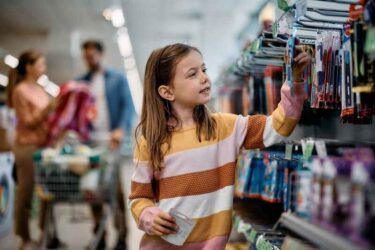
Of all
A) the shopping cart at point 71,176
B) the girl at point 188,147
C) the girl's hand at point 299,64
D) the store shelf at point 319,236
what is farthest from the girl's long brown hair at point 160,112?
the shopping cart at point 71,176

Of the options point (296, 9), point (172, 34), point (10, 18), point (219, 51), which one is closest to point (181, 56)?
point (296, 9)

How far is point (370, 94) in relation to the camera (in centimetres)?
140

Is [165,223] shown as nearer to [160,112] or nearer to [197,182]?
[197,182]

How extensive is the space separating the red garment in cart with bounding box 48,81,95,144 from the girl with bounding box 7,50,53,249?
0.08 meters

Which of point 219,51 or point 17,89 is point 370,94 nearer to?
point 17,89

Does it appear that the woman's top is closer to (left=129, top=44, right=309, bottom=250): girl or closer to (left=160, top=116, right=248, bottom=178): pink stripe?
(left=129, top=44, right=309, bottom=250): girl

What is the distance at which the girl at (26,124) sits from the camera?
12.7 ft

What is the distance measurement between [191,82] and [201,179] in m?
0.33

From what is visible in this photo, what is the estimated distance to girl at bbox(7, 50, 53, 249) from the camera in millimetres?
3885

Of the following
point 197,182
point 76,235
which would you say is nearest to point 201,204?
point 197,182

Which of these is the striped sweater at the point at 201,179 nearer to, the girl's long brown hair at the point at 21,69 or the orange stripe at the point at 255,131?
the orange stripe at the point at 255,131

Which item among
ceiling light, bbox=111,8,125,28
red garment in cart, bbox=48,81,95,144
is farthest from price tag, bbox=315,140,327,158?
ceiling light, bbox=111,8,125,28

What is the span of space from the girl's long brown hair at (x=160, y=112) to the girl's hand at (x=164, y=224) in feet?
0.58

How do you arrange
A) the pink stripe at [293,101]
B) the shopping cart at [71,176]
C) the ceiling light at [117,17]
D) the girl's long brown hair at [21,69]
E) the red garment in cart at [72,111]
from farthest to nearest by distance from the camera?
the ceiling light at [117,17] → the girl's long brown hair at [21,69] → the red garment in cart at [72,111] → the shopping cart at [71,176] → the pink stripe at [293,101]
